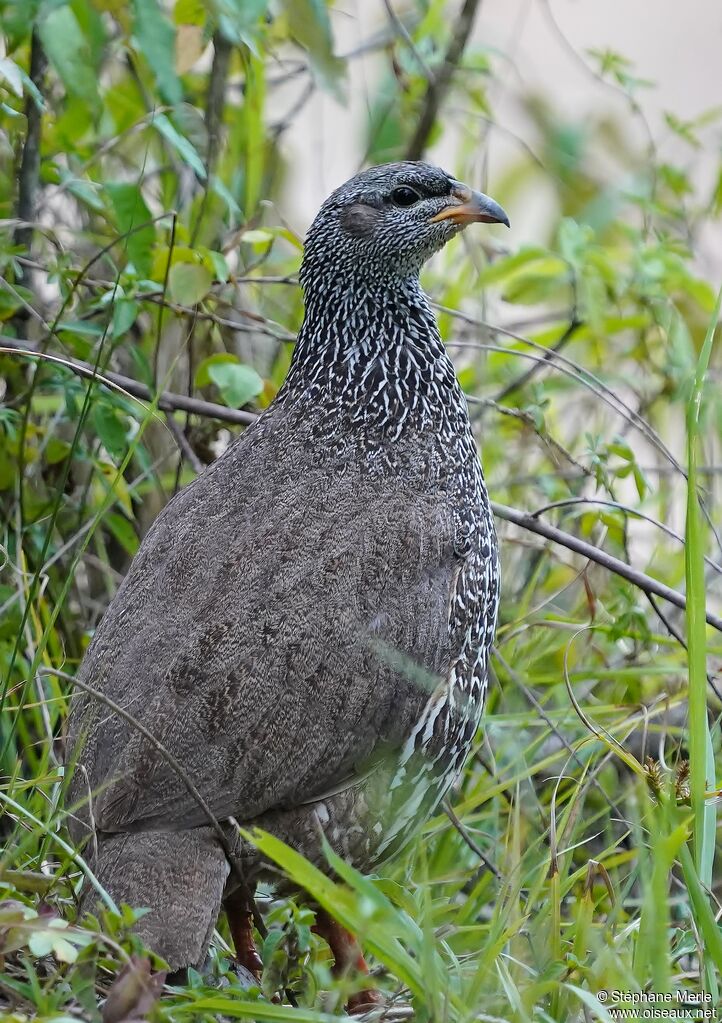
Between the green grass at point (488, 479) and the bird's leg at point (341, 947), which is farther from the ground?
the green grass at point (488, 479)

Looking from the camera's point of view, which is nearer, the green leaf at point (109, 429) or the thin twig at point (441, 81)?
the green leaf at point (109, 429)

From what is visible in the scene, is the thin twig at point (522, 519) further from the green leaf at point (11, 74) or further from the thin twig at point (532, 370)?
the thin twig at point (532, 370)

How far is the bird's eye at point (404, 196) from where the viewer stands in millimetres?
4211

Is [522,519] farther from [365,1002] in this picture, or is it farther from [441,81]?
[441,81]

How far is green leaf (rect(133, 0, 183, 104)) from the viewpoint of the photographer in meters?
3.58

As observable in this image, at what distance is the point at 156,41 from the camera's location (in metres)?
3.60

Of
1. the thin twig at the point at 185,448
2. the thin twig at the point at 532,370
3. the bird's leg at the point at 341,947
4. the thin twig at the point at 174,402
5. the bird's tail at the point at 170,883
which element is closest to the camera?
the bird's tail at the point at 170,883

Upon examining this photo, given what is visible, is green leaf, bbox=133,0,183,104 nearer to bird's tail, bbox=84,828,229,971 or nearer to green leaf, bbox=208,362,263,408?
green leaf, bbox=208,362,263,408

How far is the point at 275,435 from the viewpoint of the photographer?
13.0 ft

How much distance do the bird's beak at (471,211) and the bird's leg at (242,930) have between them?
2.05m

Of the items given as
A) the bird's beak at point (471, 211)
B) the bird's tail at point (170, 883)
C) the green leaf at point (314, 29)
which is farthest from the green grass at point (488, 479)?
the bird's beak at point (471, 211)

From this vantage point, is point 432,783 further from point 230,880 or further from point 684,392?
point 684,392

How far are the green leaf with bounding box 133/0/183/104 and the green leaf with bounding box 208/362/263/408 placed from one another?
2.74 ft

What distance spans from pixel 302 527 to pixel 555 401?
2.96 m
